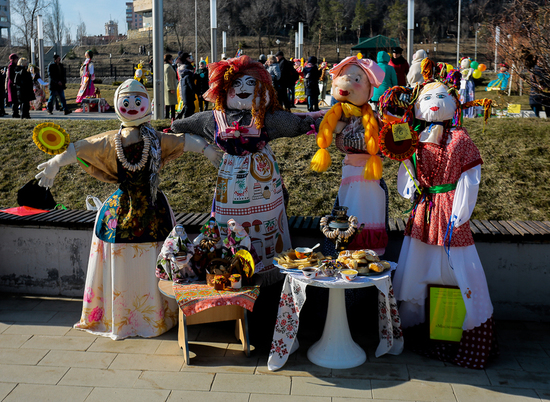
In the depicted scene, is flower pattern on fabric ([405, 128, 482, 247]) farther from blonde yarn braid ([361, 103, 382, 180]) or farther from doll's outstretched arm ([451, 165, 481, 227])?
blonde yarn braid ([361, 103, 382, 180])

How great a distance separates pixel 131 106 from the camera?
13.0 ft

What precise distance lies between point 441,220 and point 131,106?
7.84 ft

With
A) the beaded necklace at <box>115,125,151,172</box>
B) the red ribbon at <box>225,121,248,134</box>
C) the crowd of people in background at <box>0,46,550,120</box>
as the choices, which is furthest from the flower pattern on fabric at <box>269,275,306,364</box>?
the crowd of people in background at <box>0,46,550,120</box>

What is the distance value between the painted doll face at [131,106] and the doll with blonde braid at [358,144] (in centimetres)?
135

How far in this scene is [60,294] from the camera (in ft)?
16.1

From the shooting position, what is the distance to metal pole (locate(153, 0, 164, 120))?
29.8 feet

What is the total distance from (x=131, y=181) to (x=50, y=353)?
4.45 feet

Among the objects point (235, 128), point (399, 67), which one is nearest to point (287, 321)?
point (235, 128)

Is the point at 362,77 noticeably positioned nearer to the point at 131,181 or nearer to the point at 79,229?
the point at 131,181

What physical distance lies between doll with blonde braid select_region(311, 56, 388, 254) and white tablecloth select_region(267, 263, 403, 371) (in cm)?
50

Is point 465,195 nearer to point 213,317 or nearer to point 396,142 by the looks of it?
point 396,142

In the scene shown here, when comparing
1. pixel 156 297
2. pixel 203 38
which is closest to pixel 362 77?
pixel 156 297

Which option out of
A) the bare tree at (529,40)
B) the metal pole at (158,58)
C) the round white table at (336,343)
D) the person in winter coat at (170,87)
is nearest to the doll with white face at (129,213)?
the round white table at (336,343)

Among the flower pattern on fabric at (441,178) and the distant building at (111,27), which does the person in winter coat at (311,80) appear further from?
the distant building at (111,27)
